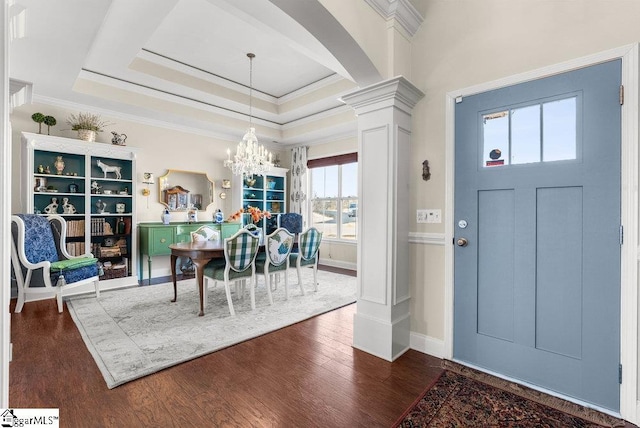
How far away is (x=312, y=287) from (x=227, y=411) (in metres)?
2.78

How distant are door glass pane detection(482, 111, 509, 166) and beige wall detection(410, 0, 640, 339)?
29 cm

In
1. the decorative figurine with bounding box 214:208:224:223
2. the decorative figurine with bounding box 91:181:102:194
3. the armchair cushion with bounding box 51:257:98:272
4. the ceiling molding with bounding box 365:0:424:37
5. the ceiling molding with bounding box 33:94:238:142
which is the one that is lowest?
the armchair cushion with bounding box 51:257:98:272

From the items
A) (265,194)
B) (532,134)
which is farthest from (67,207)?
(532,134)

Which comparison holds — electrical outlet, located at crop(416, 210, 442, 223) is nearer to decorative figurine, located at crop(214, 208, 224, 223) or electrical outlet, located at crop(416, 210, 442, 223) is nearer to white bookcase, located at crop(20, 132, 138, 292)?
decorative figurine, located at crop(214, 208, 224, 223)

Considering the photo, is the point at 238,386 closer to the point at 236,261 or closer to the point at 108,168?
the point at 236,261

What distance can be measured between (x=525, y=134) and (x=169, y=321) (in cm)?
356

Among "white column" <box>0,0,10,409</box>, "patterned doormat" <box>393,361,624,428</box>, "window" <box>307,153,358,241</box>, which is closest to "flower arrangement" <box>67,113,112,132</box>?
"window" <box>307,153,358,241</box>

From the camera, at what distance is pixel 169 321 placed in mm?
3121

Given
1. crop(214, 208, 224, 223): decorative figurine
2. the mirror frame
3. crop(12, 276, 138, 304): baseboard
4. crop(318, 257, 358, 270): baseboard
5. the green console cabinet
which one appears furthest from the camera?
crop(318, 257, 358, 270): baseboard

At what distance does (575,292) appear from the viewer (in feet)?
6.22

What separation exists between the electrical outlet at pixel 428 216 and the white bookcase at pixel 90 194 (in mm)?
4358

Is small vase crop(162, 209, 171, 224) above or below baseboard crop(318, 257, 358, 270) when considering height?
above

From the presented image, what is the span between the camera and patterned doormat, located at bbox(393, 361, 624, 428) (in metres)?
1.72

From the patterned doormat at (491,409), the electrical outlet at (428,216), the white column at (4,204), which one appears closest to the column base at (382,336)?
the patterned doormat at (491,409)
